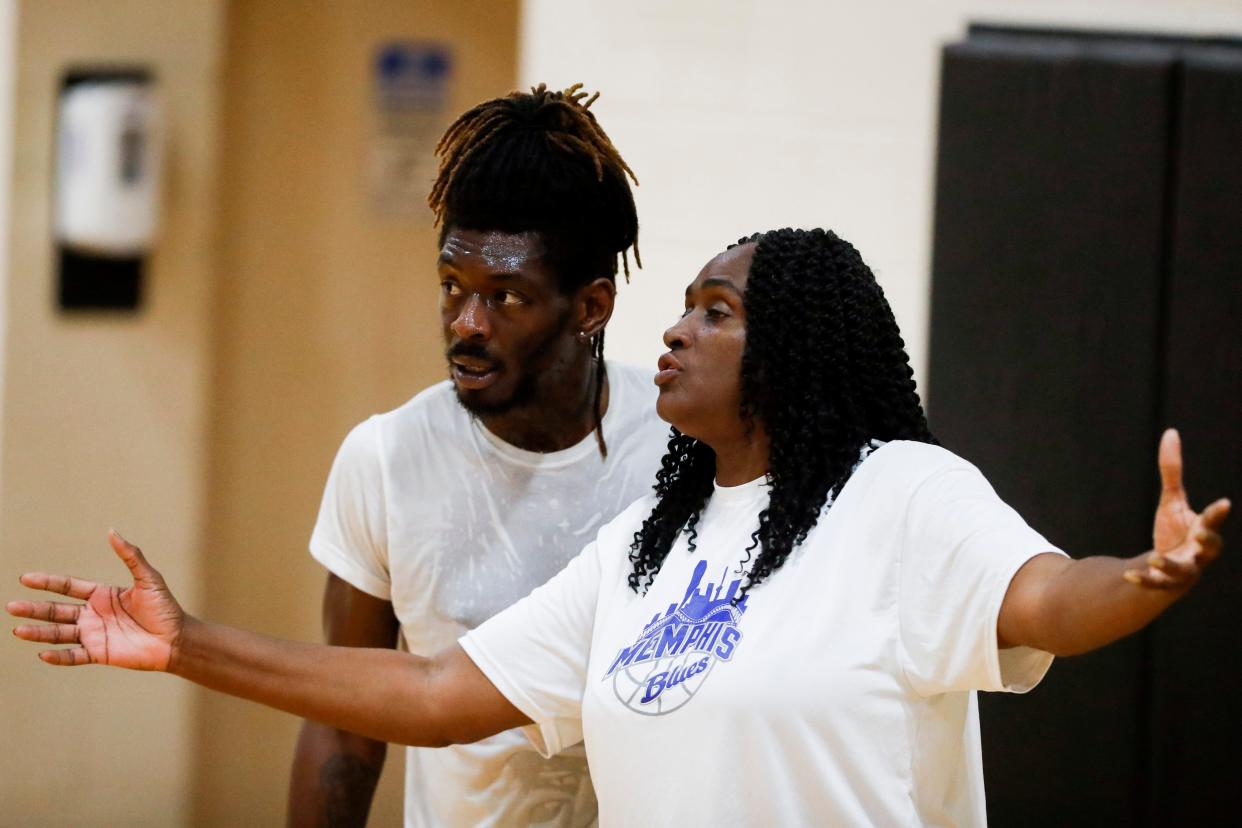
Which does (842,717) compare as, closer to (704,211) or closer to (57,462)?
(704,211)

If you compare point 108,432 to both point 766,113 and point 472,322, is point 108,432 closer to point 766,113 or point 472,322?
point 766,113

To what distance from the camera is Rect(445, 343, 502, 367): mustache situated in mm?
2193

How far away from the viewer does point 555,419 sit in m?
2.35

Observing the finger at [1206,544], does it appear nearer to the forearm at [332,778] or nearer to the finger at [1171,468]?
the finger at [1171,468]

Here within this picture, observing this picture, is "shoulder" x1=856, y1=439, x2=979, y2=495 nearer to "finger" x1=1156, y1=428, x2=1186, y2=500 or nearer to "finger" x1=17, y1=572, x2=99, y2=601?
"finger" x1=1156, y1=428, x2=1186, y2=500

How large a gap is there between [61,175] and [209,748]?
1.63 meters

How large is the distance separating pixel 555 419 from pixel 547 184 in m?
0.37

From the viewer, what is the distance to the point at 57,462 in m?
4.00

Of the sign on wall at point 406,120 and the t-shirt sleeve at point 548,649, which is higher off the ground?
the sign on wall at point 406,120

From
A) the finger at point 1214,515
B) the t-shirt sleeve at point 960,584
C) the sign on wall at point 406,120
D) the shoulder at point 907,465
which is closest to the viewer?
the finger at point 1214,515

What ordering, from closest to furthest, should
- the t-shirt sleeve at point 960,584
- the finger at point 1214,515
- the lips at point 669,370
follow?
the finger at point 1214,515 < the t-shirt sleeve at point 960,584 < the lips at point 669,370

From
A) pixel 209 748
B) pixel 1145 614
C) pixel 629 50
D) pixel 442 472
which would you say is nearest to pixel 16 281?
pixel 209 748

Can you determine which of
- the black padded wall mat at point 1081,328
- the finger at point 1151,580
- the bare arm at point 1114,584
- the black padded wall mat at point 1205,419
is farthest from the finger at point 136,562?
the black padded wall mat at point 1205,419

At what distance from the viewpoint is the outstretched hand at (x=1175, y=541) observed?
137cm
